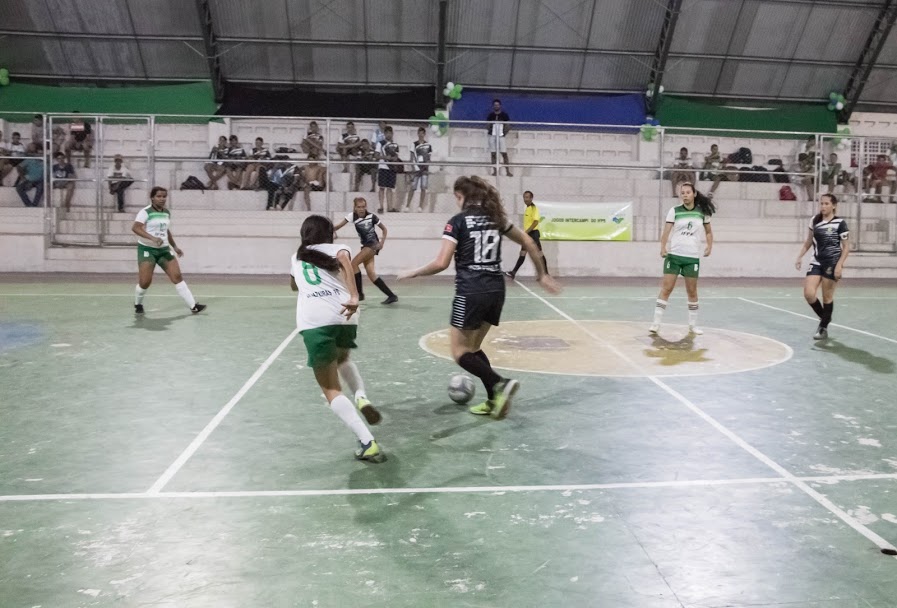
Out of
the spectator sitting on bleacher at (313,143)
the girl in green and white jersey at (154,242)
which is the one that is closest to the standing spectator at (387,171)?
the spectator sitting on bleacher at (313,143)

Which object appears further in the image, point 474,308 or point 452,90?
point 452,90

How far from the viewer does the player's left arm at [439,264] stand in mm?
6141

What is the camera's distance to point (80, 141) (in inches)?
837

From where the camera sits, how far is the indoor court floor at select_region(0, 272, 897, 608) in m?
3.78

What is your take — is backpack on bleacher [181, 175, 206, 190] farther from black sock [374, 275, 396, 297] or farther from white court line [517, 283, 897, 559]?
white court line [517, 283, 897, 559]

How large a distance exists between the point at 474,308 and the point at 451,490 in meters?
2.00

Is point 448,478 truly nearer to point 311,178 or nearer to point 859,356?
point 859,356

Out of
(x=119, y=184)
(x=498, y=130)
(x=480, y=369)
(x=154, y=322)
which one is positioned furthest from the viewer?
(x=498, y=130)

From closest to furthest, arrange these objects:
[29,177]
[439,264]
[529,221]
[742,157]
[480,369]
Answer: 1. [439,264]
2. [480,369]
3. [529,221]
4. [29,177]
5. [742,157]

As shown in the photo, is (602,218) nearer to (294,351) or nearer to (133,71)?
(294,351)

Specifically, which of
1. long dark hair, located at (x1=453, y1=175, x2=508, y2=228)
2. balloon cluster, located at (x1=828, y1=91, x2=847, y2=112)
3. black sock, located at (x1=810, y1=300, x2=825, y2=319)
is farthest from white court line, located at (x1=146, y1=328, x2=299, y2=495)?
balloon cluster, located at (x1=828, y1=91, x2=847, y2=112)

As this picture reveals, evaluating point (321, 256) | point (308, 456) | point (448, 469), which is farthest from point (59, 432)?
point (448, 469)

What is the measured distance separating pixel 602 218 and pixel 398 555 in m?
A: 17.9

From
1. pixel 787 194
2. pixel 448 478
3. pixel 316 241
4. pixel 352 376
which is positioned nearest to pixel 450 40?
pixel 787 194
